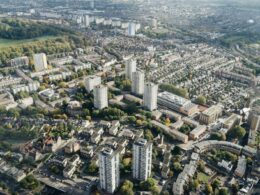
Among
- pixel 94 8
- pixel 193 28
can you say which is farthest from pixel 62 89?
pixel 94 8

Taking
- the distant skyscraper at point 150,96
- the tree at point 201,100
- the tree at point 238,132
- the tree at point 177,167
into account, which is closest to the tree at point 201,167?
the tree at point 177,167

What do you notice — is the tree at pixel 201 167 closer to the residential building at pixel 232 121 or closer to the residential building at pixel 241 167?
the residential building at pixel 241 167

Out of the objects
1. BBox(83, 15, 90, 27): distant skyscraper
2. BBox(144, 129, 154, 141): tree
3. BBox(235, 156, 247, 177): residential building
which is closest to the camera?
BBox(235, 156, 247, 177): residential building

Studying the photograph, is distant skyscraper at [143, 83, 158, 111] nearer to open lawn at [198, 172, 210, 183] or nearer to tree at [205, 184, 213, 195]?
open lawn at [198, 172, 210, 183]

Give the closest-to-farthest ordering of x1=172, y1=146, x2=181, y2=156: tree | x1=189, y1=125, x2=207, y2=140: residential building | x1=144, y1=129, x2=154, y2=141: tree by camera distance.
→ x1=172, y1=146, x2=181, y2=156: tree
x1=144, y1=129, x2=154, y2=141: tree
x1=189, y1=125, x2=207, y2=140: residential building

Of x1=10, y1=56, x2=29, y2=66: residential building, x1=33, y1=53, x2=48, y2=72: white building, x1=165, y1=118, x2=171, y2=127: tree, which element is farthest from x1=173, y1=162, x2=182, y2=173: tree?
x1=10, y1=56, x2=29, y2=66: residential building
